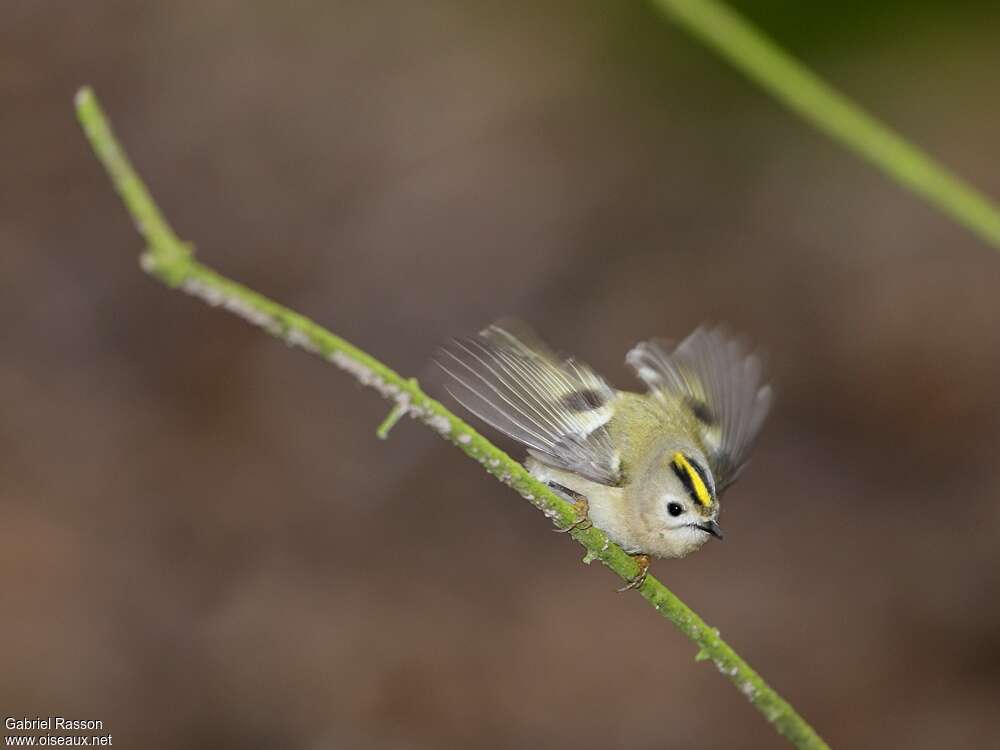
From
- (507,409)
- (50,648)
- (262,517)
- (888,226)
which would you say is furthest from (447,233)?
(507,409)

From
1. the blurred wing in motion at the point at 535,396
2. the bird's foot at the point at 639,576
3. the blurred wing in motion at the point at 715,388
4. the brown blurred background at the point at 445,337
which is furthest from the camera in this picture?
the brown blurred background at the point at 445,337

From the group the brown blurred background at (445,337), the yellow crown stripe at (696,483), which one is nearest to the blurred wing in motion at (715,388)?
the yellow crown stripe at (696,483)

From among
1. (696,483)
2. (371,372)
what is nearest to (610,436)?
(696,483)

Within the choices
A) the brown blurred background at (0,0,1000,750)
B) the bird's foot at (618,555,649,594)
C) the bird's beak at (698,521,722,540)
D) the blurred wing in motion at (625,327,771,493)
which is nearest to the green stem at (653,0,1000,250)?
the blurred wing in motion at (625,327,771,493)

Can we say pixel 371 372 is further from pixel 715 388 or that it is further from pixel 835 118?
pixel 715 388

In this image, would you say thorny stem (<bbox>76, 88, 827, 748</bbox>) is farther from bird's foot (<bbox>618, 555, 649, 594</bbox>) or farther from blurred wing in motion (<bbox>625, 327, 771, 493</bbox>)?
blurred wing in motion (<bbox>625, 327, 771, 493</bbox>)

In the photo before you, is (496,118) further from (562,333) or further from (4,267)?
(4,267)

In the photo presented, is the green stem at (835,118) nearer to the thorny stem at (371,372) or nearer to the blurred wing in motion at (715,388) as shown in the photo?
the blurred wing in motion at (715,388)
